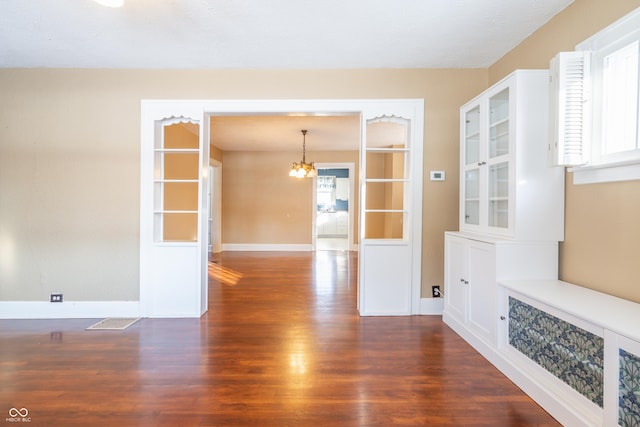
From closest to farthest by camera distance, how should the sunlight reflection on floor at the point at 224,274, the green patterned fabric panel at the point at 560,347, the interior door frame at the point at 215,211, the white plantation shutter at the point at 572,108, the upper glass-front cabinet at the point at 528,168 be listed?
the green patterned fabric panel at the point at 560,347 → the white plantation shutter at the point at 572,108 → the upper glass-front cabinet at the point at 528,168 → the sunlight reflection on floor at the point at 224,274 → the interior door frame at the point at 215,211

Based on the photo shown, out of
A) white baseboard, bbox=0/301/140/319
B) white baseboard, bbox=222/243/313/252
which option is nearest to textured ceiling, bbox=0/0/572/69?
white baseboard, bbox=0/301/140/319

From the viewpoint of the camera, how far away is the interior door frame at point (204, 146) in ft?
11.2

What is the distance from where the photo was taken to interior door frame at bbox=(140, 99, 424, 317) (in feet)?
11.2

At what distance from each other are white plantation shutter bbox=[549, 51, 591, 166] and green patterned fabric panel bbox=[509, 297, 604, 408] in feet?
3.26

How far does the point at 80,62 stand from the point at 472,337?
14.8 ft

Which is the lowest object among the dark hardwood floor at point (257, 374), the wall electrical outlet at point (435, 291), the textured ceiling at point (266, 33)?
the dark hardwood floor at point (257, 374)

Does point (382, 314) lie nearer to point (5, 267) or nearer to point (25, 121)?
point (5, 267)

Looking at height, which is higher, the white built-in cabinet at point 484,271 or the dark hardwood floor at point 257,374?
the white built-in cabinet at point 484,271

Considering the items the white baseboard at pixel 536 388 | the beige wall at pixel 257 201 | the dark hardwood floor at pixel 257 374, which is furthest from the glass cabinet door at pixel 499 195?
the beige wall at pixel 257 201

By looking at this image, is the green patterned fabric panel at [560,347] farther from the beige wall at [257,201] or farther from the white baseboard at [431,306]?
the beige wall at [257,201]

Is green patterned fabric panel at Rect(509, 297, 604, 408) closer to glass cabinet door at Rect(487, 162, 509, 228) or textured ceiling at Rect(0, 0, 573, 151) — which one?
glass cabinet door at Rect(487, 162, 509, 228)

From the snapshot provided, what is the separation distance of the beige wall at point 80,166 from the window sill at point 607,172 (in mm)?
2203

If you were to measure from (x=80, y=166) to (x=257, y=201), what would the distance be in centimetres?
521

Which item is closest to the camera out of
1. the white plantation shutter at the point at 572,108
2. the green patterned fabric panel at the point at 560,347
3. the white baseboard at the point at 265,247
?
the green patterned fabric panel at the point at 560,347
